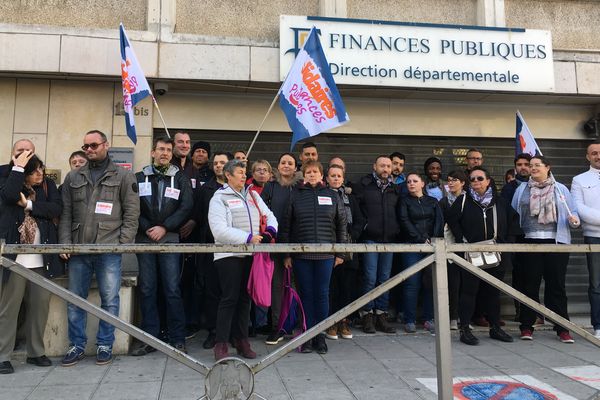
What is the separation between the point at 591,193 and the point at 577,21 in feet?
12.4

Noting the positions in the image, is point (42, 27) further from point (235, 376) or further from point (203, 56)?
point (235, 376)

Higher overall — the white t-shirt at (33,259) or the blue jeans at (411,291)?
the white t-shirt at (33,259)

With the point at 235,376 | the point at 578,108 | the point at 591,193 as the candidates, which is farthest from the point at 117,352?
the point at 578,108

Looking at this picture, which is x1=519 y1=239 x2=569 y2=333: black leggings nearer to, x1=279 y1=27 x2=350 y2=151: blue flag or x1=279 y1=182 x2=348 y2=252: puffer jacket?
x1=279 y1=182 x2=348 y2=252: puffer jacket

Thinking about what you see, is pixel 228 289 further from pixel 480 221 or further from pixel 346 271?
pixel 480 221

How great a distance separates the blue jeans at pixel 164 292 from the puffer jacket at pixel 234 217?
728 millimetres

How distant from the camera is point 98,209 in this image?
14.7ft

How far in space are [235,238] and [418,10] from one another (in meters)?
5.26

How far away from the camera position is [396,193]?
5895mm

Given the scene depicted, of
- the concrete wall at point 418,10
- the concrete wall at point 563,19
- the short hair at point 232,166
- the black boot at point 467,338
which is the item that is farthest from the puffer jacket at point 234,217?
the concrete wall at point 563,19

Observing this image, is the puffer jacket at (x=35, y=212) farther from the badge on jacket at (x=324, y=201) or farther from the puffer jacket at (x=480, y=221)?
the puffer jacket at (x=480, y=221)

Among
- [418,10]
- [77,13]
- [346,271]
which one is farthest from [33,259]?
[418,10]

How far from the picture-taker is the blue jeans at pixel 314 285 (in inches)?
187

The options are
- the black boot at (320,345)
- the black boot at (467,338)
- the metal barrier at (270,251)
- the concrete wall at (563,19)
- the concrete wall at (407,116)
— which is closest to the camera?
the metal barrier at (270,251)
